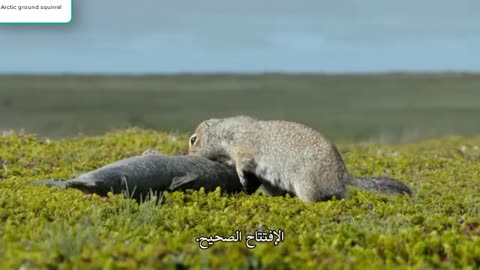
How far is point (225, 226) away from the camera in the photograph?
10.6m

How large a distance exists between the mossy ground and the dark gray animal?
11.4 inches

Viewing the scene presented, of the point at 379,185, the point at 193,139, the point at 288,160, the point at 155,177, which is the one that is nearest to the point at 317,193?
the point at 288,160

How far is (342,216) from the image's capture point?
38.5 ft

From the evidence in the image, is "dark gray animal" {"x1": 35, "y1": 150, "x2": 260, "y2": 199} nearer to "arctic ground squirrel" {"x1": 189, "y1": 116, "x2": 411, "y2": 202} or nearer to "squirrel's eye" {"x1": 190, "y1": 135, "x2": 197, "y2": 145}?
"arctic ground squirrel" {"x1": 189, "y1": 116, "x2": 411, "y2": 202}

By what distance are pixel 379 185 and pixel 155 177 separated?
3193 mm

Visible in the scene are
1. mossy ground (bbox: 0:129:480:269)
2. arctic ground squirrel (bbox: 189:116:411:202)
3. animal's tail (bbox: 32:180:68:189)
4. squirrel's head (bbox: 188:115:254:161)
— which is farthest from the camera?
squirrel's head (bbox: 188:115:254:161)

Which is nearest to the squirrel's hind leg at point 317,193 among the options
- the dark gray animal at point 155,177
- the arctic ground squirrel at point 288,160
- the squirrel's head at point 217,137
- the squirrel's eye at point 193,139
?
the arctic ground squirrel at point 288,160

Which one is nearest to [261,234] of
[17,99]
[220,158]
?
[220,158]

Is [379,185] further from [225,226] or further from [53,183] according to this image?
[53,183]

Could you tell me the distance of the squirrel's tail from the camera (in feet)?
43.0

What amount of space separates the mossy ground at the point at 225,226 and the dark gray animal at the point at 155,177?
29cm

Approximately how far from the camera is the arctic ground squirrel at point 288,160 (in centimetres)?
1286

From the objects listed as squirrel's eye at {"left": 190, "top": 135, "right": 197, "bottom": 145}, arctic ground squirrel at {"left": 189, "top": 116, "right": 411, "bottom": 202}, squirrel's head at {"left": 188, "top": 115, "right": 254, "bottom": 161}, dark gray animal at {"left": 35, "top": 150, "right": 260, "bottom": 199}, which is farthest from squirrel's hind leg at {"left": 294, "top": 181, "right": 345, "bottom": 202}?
squirrel's eye at {"left": 190, "top": 135, "right": 197, "bottom": 145}

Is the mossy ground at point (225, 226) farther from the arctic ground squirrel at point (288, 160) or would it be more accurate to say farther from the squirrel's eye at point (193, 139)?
the squirrel's eye at point (193, 139)
